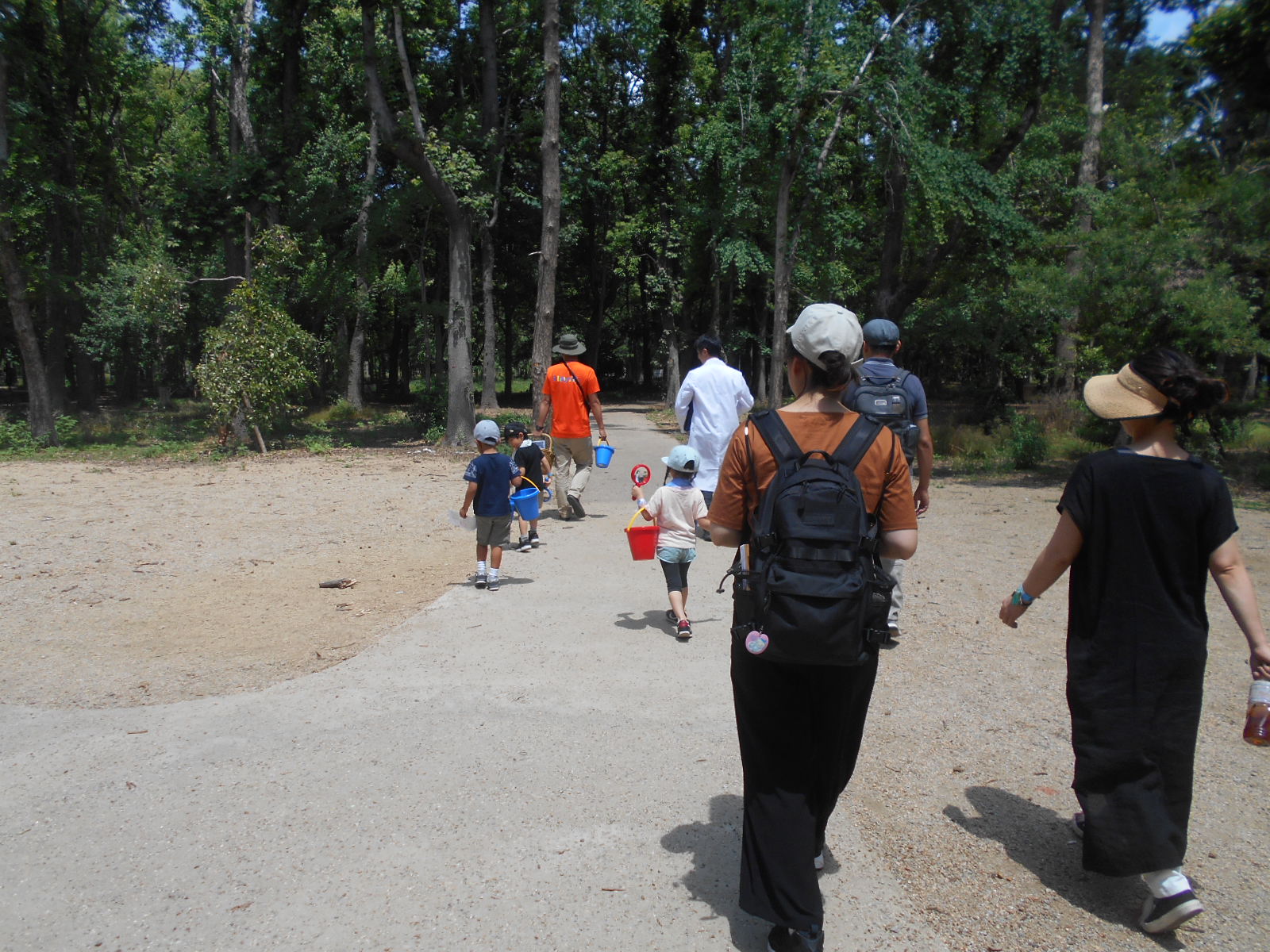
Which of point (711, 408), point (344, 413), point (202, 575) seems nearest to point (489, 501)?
point (711, 408)

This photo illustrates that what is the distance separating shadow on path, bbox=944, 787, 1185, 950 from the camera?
3199 millimetres

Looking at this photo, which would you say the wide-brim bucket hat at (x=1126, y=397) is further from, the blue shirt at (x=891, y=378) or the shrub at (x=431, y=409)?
the shrub at (x=431, y=409)

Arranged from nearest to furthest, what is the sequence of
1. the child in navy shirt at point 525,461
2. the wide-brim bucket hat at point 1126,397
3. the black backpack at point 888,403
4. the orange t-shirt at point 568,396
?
the wide-brim bucket hat at point 1126,397 < the black backpack at point 888,403 < the child in navy shirt at point 525,461 < the orange t-shirt at point 568,396

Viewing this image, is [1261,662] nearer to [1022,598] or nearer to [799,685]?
[1022,598]

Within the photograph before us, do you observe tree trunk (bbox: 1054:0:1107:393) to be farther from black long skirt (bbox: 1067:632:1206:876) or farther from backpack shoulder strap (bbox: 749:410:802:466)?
backpack shoulder strap (bbox: 749:410:802:466)

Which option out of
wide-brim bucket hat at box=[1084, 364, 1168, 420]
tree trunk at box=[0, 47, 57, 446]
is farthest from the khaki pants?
tree trunk at box=[0, 47, 57, 446]

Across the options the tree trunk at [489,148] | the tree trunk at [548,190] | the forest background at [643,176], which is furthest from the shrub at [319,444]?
the tree trunk at [489,148]

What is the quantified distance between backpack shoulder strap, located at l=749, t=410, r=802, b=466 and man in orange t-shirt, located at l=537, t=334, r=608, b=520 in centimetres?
694

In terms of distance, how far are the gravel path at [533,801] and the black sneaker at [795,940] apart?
0.18 m

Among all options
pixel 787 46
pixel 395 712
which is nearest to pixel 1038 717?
pixel 395 712

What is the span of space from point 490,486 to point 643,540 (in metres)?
1.74

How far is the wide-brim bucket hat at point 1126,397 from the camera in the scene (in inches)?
120

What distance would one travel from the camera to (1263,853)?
3539 millimetres

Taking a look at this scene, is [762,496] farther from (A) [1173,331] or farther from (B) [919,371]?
(B) [919,371]
